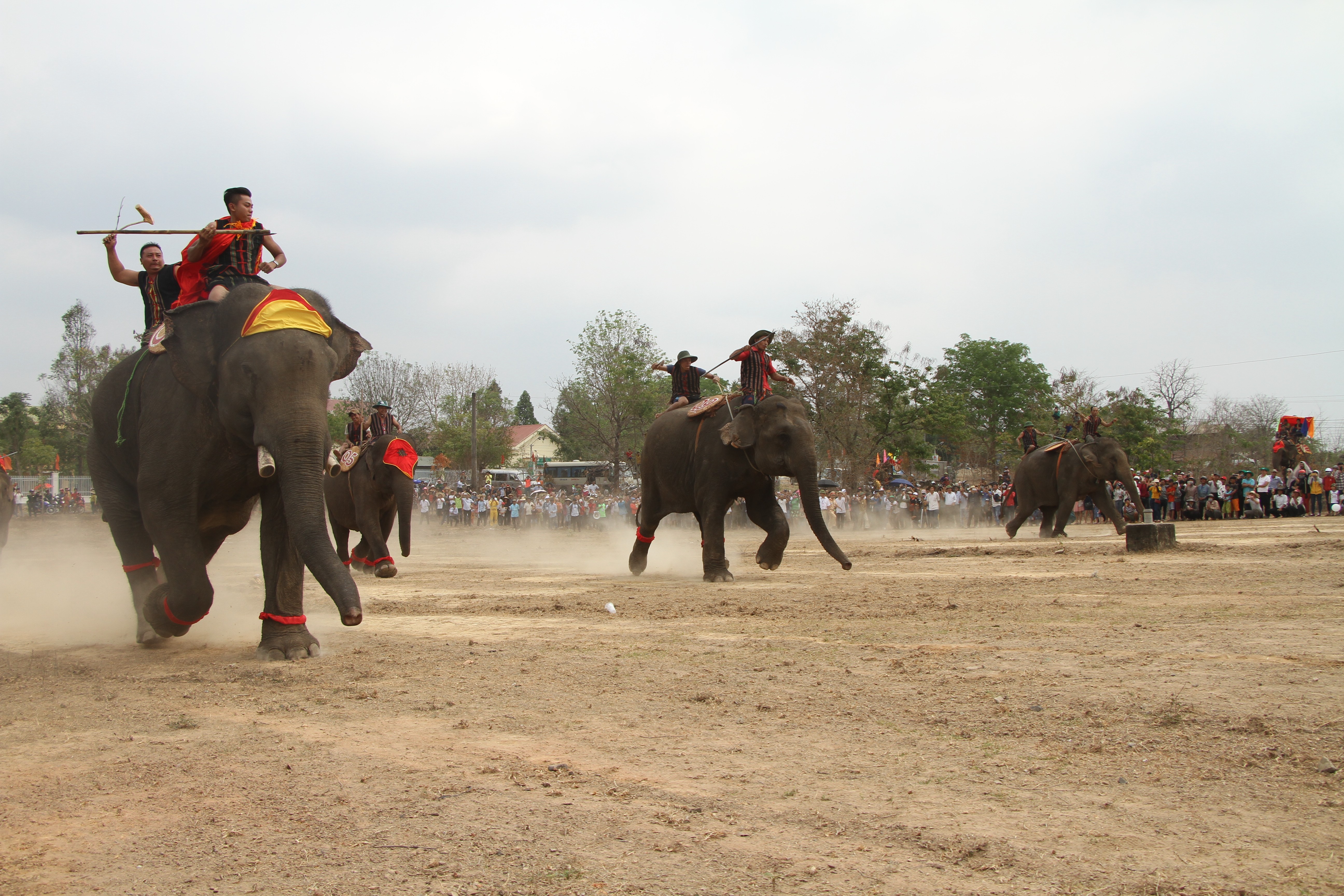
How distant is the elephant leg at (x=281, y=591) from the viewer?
23.0 feet

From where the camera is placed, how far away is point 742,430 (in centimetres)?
1322

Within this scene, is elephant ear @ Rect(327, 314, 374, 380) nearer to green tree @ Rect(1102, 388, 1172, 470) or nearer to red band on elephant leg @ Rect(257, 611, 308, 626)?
red band on elephant leg @ Rect(257, 611, 308, 626)

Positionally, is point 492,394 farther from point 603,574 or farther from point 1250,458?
point 603,574

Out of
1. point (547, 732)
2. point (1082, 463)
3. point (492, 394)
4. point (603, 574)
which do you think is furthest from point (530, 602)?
point (492, 394)

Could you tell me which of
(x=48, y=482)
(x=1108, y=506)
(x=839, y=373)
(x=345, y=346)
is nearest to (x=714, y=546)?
(x=345, y=346)

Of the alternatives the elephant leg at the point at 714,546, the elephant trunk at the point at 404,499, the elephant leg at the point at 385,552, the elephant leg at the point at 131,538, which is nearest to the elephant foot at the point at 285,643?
the elephant leg at the point at 131,538

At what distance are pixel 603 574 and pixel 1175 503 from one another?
79.0 feet

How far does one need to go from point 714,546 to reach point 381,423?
5.57 m

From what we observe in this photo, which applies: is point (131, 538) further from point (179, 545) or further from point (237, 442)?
point (237, 442)

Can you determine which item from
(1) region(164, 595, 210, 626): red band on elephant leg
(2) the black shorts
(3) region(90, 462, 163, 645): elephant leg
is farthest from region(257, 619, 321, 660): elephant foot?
(2) the black shorts

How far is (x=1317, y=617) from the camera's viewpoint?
26.3 feet

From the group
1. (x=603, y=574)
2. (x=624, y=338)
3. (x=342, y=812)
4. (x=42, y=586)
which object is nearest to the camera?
(x=342, y=812)

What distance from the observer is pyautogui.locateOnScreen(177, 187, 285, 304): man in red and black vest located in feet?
25.9

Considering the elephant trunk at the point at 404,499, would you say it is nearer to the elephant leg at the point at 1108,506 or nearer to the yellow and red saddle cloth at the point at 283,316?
the yellow and red saddle cloth at the point at 283,316
